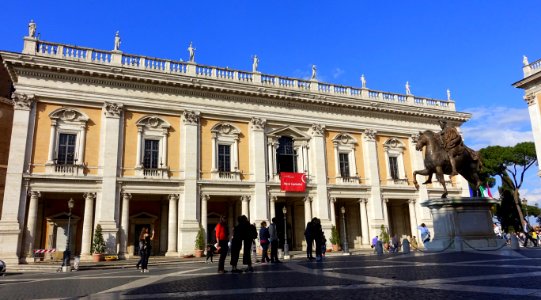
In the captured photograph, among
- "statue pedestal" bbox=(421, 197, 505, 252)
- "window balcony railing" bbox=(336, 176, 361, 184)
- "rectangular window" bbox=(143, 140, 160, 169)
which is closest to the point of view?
"statue pedestal" bbox=(421, 197, 505, 252)

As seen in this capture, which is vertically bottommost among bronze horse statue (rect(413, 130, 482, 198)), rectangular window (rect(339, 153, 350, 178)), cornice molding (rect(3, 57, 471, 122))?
bronze horse statue (rect(413, 130, 482, 198))

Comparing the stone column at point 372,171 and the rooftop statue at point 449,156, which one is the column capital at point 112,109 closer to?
the rooftop statue at point 449,156

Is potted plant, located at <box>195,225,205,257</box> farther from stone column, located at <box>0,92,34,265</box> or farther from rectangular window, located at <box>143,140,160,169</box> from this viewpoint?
stone column, located at <box>0,92,34,265</box>

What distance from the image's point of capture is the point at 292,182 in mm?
27609

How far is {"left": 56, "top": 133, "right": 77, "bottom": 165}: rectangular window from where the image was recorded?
901 inches

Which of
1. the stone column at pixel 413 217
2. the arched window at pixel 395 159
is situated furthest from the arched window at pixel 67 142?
the stone column at pixel 413 217

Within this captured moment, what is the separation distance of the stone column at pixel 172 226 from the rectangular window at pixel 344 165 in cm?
1297

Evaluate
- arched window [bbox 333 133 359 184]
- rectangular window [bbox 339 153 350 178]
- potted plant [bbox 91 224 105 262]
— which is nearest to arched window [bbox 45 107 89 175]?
potted plant [bbox 91 224 105 262]

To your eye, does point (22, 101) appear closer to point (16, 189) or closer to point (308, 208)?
point (16, 189)

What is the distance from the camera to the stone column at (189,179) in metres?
23.9

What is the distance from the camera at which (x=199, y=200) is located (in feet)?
82.4

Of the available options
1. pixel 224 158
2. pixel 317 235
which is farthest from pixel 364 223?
pixel 317 235

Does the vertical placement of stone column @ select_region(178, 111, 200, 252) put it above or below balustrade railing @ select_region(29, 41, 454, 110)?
below

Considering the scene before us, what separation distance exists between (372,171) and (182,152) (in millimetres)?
14975
